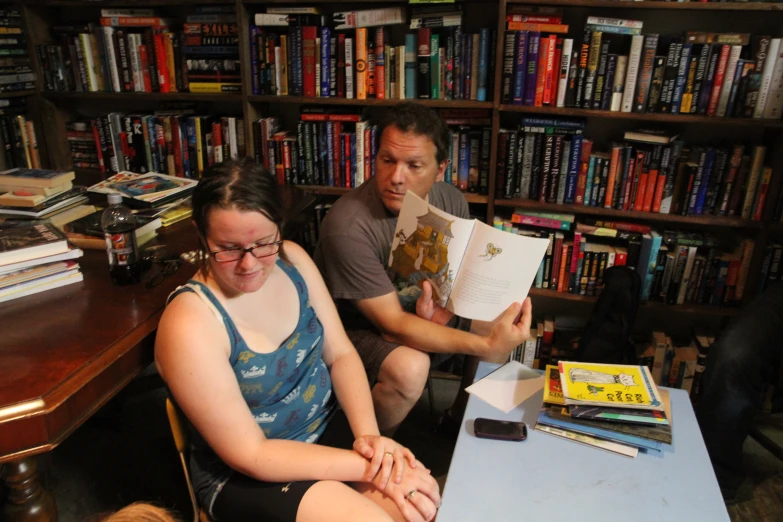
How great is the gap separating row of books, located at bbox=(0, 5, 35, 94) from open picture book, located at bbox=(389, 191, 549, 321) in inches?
75.7

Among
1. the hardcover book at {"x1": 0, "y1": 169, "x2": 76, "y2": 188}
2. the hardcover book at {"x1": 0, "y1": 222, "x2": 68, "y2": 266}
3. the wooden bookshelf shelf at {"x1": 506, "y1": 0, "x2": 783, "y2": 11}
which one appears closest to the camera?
the hardcover book at {"x1": 0, "y1": 222, "x2": 68, "y2": 266}

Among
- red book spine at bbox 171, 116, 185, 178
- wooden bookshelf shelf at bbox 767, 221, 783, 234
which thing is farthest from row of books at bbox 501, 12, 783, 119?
red book spine at bbox 171, 116, 185, 178

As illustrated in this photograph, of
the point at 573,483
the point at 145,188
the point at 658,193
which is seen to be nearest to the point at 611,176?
the point at 658,193

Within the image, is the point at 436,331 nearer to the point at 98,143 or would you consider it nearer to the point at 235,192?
the point at 235,192

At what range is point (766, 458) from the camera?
1997 mm

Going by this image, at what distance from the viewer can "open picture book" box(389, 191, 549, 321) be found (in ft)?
4.58

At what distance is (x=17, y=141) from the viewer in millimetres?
2533

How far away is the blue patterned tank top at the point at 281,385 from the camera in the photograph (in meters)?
1.18

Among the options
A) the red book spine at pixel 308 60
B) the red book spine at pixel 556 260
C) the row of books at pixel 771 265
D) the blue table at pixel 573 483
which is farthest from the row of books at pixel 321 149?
the row of books at pixel 771 265

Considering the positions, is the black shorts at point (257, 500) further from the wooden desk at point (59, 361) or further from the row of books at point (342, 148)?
the row of books at point (342, 148)

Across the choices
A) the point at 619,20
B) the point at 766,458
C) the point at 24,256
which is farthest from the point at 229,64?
the point at 766,458

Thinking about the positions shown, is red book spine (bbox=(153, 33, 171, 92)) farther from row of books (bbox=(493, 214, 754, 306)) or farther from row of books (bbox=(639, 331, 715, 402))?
row of books (bbox=(639, 331, 715, 402))

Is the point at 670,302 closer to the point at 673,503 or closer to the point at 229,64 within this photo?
the point at 673,503

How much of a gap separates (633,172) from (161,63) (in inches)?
76.1
